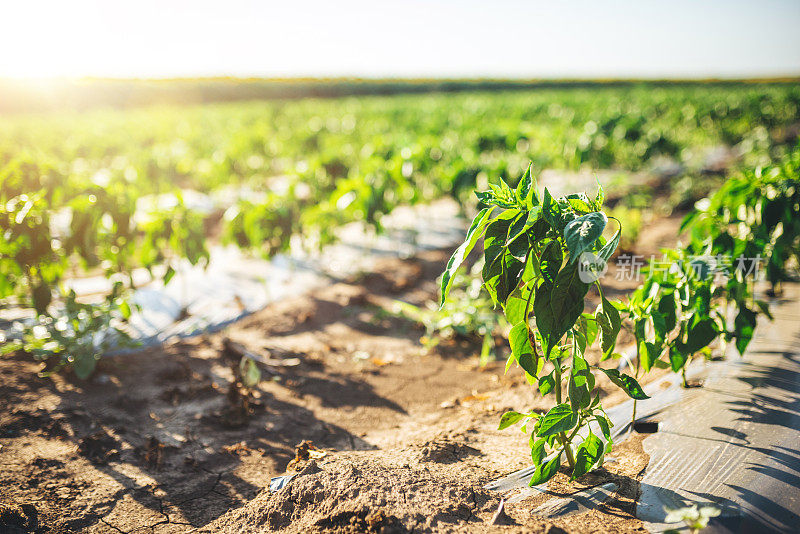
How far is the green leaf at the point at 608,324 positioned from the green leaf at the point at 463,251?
0.49 metres

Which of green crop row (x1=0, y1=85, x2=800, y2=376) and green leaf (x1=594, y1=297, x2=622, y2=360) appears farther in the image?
green crop row (x1=0, y1=85, x2=800, y2=376)

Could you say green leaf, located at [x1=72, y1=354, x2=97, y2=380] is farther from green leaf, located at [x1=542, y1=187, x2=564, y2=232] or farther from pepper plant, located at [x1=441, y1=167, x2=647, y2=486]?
green leaf, located at [x1=542, y1=187, x2=564, y2=232]

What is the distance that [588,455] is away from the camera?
67.7 inches

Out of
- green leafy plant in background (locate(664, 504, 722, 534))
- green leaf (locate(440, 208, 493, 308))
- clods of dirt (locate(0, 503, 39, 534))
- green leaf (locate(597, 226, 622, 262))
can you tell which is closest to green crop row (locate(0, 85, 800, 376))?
clods of dirt (locate(0, 503, 39, 534))

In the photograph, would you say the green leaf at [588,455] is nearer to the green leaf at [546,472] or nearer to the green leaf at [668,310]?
the green leaf at [546,472]

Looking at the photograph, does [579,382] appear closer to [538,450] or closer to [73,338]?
[538,450]

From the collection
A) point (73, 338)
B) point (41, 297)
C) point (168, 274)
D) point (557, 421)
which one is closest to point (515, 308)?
point (557, 421)

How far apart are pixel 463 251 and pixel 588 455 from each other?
86cm

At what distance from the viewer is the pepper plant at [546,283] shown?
1.50 metres

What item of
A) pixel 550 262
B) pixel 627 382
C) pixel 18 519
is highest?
pixel 550 262

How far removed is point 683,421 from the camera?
83.7 inches

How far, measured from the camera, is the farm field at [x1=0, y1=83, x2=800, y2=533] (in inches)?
65.7

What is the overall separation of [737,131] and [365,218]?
11244 millimetres

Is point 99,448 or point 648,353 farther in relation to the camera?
point 99,448
